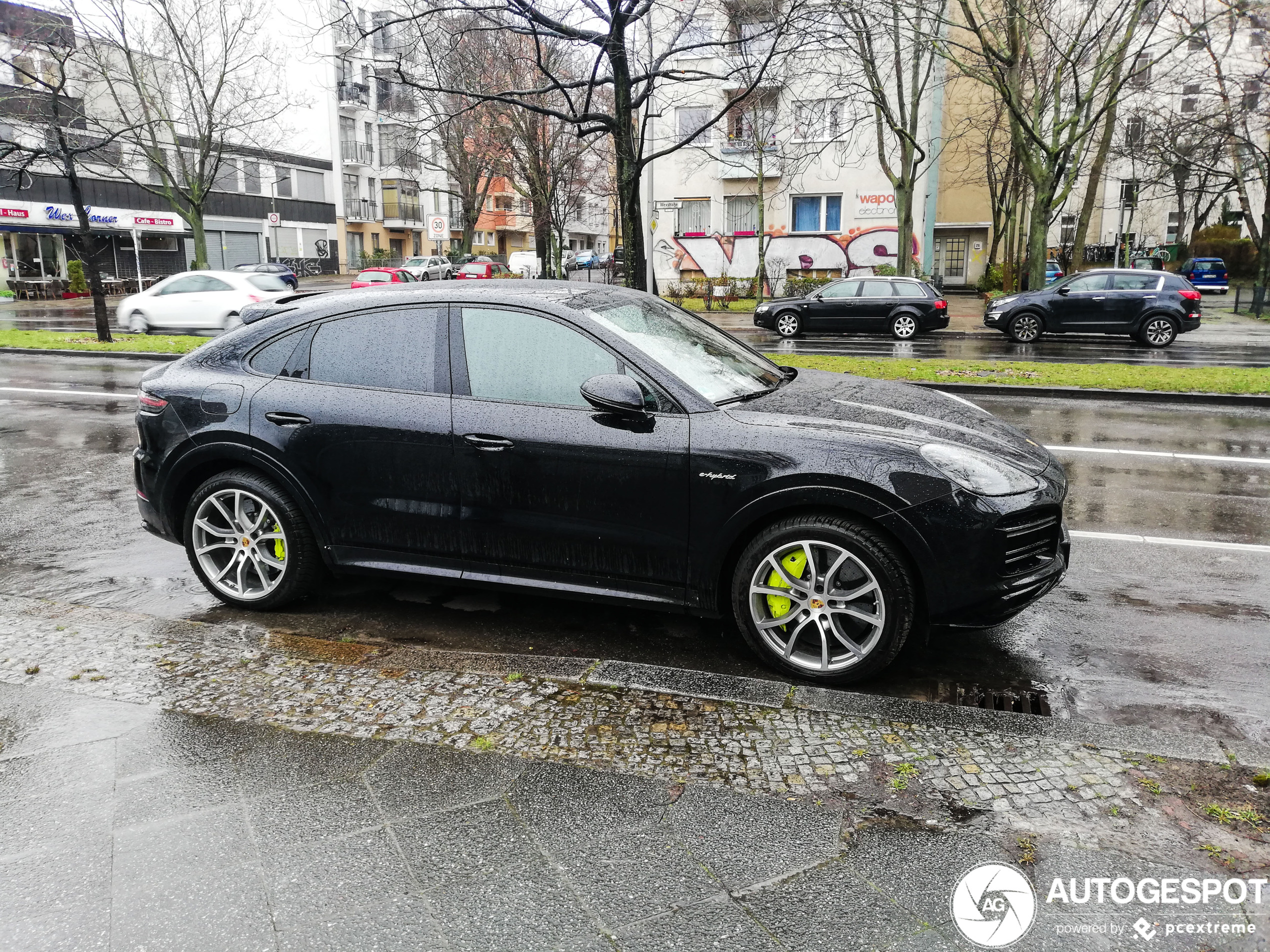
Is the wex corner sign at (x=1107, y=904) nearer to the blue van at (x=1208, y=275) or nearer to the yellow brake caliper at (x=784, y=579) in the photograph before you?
the yellow brake caliper at (x=784, y=579)

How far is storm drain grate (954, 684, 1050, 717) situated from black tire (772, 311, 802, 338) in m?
20.2

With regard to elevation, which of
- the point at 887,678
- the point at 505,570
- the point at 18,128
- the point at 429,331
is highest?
the point at 18,128

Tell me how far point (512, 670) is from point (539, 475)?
910 mm

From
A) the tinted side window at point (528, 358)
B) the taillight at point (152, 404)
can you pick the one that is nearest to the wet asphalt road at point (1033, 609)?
the taillight at point (152, 404)

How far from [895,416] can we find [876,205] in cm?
3710

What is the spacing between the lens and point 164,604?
5.27 m

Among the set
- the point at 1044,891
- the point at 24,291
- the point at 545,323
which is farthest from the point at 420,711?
the point at 24,291

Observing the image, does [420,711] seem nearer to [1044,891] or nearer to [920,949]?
[920,949]

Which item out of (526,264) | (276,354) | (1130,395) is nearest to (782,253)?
(526,264)

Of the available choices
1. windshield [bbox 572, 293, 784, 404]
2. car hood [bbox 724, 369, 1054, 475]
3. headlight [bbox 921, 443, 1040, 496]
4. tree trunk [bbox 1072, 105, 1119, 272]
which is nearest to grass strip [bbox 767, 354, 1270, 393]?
windshield [bbox 572, 293, 784, 404]

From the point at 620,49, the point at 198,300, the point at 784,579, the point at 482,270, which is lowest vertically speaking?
the point at 784,579

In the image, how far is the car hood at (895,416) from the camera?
420cm

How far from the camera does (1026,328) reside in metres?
22.1

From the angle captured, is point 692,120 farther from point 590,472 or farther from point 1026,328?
point 590,472
